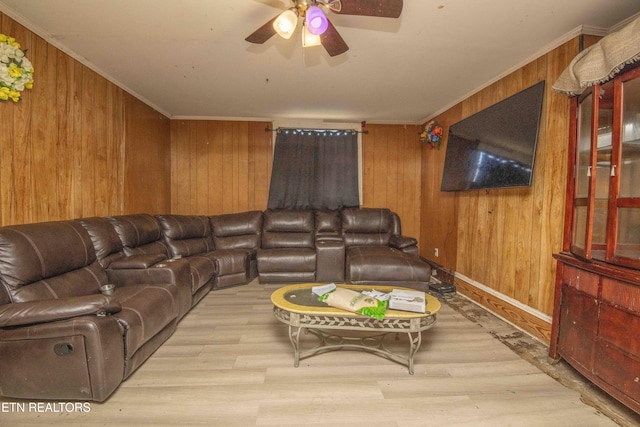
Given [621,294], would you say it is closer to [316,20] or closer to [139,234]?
[316,20]

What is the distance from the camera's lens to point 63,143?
8.07 ft

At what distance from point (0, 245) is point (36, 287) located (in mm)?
315

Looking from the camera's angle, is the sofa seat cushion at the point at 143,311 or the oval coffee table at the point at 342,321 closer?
the sofa seat cushion at the point at 143,311

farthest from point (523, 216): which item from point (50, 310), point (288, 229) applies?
point (50, 310)

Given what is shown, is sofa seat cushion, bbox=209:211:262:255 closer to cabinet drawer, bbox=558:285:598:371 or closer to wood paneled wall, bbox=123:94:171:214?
wood paneled wall, bbox=123:94:171:214

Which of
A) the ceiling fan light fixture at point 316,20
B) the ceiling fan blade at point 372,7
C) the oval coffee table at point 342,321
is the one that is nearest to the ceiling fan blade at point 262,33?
the ceiling fan light fixture at point 316,20

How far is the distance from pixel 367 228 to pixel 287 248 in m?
1.24

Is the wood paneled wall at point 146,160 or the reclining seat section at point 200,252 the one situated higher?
the wood paneled wall at point 146,160

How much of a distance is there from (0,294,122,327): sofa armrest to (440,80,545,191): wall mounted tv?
3132mm

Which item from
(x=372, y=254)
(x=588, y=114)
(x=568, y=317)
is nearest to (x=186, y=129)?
(x=372, y=254)

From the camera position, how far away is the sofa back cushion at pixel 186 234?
3482 millimetres

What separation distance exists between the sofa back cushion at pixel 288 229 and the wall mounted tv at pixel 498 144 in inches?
79.3

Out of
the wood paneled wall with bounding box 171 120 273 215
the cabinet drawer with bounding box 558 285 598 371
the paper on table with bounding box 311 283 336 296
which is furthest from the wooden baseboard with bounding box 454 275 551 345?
the wood paneled wall with bounding box 171 120 273 215

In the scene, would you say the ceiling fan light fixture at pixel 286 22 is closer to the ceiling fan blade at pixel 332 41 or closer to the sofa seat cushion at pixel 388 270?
the ceiling fan blade at pixel 332 41
